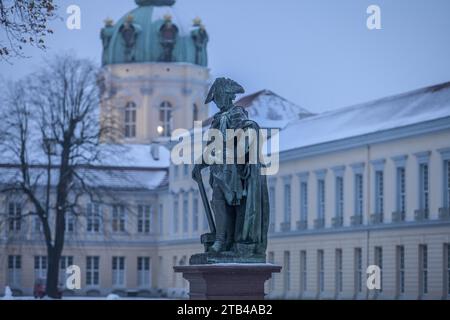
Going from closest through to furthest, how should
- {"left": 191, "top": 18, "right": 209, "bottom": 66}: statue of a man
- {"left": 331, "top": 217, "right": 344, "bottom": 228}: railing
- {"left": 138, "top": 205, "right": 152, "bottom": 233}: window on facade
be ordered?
{"left": 331, "top": 217, "right": 344, "bottom": 228}: railing
{"left": 138, "top": 205, "right": 152, "bottom": 233}: window on facade
{"left": 191, "top": 18, "right": 209, "bottom": 66}: statue of a man

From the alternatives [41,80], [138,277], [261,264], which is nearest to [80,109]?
[41,80]

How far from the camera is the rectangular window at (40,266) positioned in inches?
4413

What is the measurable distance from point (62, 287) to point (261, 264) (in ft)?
273

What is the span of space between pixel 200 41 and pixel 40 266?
33212 mm

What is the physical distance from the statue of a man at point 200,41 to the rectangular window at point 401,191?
63.3 meters

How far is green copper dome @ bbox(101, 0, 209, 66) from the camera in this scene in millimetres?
135250

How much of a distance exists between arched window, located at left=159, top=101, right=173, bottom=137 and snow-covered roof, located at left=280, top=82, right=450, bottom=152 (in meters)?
37.9

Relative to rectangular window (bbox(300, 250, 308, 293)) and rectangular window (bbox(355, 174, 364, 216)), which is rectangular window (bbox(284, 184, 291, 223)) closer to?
rectangular window (bbox(300, 250, 308, 293))

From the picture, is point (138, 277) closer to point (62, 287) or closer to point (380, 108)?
point (62, 287)

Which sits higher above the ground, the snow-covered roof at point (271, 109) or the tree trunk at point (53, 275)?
the snow-covered roof at point (271, 109)

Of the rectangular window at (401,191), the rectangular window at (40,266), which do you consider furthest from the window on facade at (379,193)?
the rectangular window at (40,266)

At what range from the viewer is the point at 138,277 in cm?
11700

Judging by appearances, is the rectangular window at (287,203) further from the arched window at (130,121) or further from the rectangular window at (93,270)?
the arched window at (130,121)

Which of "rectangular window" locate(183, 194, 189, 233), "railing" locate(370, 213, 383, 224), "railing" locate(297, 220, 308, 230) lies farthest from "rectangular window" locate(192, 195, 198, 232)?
"railing" locate(370, 213, 383, 224)
